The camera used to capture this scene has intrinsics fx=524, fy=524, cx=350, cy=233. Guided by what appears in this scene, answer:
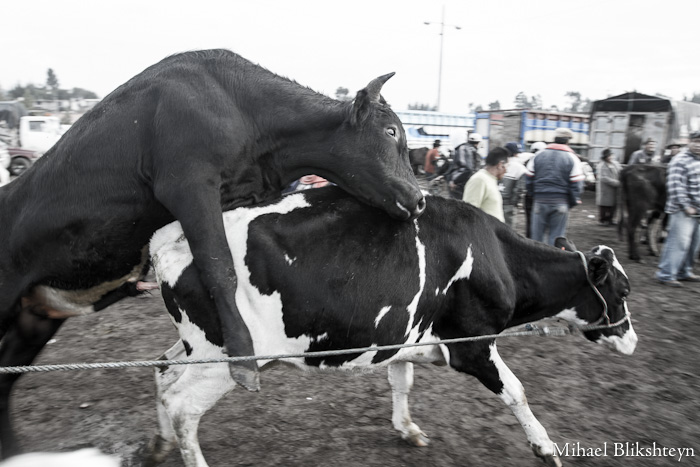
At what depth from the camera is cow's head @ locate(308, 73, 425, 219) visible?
2.75 m

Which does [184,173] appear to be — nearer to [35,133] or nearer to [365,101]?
[365,101]

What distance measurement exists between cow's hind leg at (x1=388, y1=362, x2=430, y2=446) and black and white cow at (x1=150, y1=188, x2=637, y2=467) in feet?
0.04

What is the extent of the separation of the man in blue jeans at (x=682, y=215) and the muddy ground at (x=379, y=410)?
275cm

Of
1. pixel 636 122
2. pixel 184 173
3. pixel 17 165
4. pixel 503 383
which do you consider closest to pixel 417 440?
→ pixel 503 383

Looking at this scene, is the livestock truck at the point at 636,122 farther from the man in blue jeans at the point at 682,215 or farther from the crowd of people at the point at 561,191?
the crowd of people at the point at 561,191

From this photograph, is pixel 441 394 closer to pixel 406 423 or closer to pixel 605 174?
pixel 406 423

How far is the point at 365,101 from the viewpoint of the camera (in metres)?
2.79

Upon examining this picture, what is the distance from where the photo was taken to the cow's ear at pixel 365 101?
2760 mm

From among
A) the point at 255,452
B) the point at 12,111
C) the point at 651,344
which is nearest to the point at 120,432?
the point at 255,452

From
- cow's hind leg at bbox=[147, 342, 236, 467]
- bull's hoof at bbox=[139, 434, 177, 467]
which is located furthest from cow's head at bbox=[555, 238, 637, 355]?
bull's hoof at bbox=[139, 434, 177, 467]

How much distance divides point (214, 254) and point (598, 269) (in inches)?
104

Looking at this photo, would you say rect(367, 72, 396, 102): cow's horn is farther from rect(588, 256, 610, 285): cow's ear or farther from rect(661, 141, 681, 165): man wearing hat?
rect(661, 141, 681, 165): man wearing hat

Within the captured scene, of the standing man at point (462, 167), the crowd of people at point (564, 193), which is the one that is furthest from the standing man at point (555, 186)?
the standing man at point (462, 167)

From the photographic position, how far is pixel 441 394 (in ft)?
14.5
